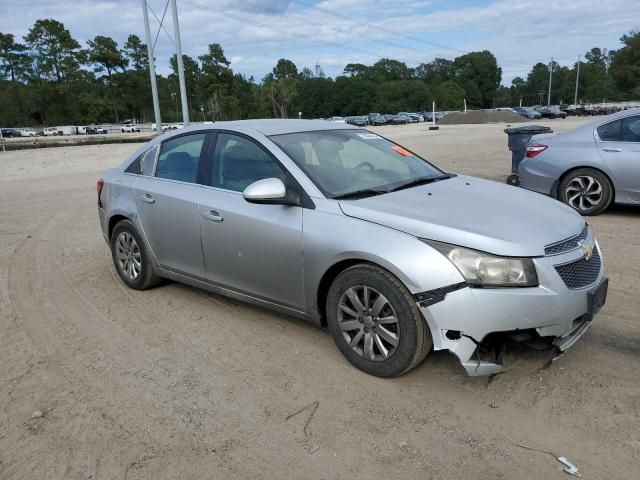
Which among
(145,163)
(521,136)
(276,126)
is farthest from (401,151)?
(521,136)

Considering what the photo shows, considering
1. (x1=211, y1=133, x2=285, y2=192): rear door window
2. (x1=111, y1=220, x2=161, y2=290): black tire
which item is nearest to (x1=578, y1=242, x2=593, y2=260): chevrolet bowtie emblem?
(x1=211, y1=133, x2=285, y2=192): rear door window

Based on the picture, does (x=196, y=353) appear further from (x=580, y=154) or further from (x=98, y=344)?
(x=580, y=154)

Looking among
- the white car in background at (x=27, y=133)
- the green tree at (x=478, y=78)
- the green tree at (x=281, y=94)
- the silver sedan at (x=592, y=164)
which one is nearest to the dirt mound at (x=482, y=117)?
the green tree at (x=281, y=94)

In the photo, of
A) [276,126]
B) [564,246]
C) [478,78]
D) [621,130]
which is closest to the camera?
[564,246]

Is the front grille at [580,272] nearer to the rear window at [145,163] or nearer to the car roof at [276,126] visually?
the car roof at [276,126]

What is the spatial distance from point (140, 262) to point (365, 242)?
276 centimetres

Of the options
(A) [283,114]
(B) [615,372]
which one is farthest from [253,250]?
(A) [283,114]

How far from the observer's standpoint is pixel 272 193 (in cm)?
371

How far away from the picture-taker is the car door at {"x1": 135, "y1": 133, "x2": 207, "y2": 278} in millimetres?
4535

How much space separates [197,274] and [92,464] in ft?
6.49

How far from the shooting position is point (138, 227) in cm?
511

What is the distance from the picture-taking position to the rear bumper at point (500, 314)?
9.95 ft

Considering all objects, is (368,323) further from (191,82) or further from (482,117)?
(191,82)

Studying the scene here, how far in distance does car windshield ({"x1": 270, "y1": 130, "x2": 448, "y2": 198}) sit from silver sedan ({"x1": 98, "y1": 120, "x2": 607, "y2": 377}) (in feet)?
0.05
